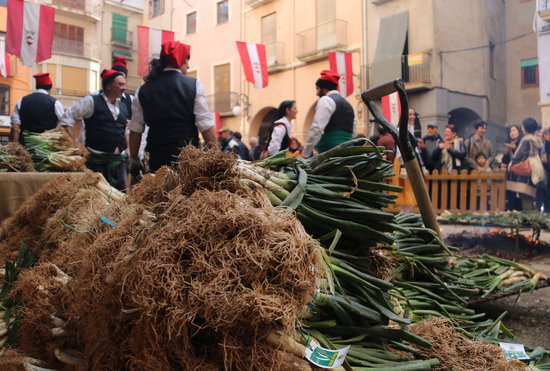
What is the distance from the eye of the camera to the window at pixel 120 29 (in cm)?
1179

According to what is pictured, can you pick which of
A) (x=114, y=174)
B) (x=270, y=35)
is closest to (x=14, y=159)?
(x=114, y=174)

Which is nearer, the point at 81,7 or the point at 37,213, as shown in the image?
the point at 37,213

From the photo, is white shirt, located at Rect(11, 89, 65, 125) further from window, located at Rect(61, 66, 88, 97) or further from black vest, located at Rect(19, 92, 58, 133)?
window, located at Rect(61, 66, 88, 97)

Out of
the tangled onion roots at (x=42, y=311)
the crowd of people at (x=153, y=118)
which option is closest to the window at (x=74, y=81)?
the crowd of people at (x=153, y=118)

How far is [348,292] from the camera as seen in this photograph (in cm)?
167

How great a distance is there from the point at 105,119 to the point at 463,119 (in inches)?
244

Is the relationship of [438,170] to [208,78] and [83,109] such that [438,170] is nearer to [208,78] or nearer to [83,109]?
[83,109]

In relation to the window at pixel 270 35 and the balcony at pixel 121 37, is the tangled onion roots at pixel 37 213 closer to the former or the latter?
the balcony at pixel 121 37

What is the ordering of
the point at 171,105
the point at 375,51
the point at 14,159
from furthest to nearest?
the point at 375,51 < the point at 14,159 < the point at 171,105

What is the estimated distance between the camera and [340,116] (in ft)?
16.9

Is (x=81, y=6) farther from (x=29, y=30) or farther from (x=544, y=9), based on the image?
(x=544, y=9)

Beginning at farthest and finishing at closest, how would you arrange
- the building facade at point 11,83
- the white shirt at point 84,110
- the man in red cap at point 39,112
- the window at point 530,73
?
the building facade at point 11,83 < the window at point 530,73 < the man in red cap at point 39,112 < the white shirt at point 84,110

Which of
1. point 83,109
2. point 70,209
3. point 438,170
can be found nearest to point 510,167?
point 438,170

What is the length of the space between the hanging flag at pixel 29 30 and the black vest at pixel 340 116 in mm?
7273
